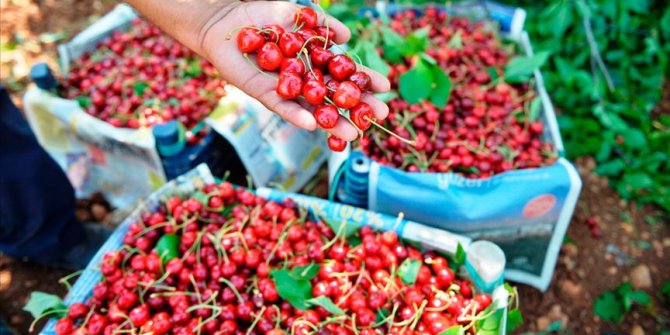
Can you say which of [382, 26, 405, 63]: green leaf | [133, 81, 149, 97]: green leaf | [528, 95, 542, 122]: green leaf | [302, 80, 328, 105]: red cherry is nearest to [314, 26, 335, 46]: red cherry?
[302, 80, 328, 105]: red cherry

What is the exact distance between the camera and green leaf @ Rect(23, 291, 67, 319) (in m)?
1.67

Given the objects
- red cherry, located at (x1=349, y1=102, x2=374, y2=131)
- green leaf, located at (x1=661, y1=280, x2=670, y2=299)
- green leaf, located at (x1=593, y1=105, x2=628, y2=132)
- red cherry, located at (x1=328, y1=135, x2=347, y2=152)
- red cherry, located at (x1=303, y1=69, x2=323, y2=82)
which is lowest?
green leaf, located at (x1=661, y1=280, x2=670, y2=299)

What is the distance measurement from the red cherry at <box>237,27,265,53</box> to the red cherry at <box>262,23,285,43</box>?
29mm

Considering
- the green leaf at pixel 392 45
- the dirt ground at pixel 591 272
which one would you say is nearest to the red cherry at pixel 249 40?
the green leaf at pixel 392 45

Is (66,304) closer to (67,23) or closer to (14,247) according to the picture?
(14,247)

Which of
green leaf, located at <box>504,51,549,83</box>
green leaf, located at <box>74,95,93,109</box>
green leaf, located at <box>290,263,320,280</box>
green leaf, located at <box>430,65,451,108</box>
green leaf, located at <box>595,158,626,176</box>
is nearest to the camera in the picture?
green leaf, located at <box>290,263,320,280</box>

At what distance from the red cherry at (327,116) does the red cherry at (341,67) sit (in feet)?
0.45

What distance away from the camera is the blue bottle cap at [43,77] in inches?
99.8

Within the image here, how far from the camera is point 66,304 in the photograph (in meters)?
1.73

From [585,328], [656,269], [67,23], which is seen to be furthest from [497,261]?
[67,23]

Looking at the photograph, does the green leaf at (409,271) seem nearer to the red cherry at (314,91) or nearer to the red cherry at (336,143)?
the red cherry at (336,143)

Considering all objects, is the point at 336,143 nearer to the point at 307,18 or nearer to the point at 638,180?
the point at 307,18

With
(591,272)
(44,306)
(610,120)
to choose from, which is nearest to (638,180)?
(610,120)

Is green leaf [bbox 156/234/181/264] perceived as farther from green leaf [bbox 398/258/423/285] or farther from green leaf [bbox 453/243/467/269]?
green leaf [bbox 453/243/467/269]
